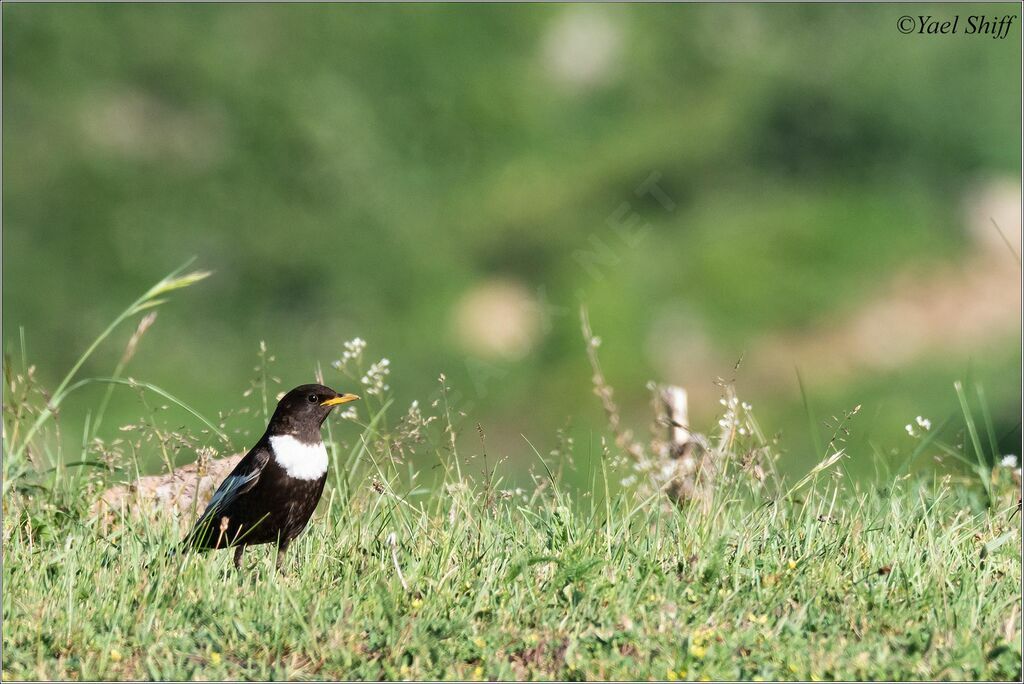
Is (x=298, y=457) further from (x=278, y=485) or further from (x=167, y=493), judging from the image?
(x=167, y=493)

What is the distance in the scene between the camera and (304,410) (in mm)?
5758

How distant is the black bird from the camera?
5.49 meters

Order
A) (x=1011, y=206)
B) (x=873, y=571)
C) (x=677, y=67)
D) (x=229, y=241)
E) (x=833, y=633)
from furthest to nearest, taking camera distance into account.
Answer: (x=677, y=67) → (x=1011, y=206) → (x=229, y=241) → (x=873, y=571) → (x=833, y=633)

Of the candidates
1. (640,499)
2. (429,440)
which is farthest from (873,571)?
(429,440)

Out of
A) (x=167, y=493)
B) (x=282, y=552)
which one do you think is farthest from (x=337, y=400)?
(x=167, y=493)

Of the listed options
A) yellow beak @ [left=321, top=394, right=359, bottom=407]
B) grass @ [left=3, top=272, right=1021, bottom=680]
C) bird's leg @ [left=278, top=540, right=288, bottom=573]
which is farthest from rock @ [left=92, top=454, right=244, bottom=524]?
yellow beak @ [left=321, top=394, right=359, bottom=407]

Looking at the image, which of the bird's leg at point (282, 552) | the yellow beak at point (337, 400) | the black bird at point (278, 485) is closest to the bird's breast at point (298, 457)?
the black bird at point (278, 485)

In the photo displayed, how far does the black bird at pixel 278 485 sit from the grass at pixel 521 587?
0.11m

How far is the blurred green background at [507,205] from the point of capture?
1559cm

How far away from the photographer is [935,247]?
55.0 feet

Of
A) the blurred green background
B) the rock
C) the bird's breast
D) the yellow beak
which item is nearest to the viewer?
the bird's breast

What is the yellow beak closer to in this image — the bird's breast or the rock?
the bird's breast

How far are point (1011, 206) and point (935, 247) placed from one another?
127 cm

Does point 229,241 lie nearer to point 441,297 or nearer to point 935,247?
point 441,297
